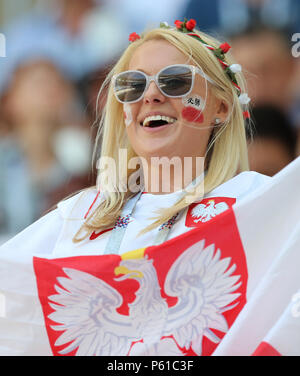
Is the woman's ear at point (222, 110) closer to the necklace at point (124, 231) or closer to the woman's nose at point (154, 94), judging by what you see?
the woman's nose at point (154, 94)

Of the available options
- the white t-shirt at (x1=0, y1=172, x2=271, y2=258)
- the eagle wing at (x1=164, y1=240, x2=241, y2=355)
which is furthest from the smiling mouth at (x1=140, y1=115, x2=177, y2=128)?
the eagle wing at (x1=164, y1=240, x2=241, y2=355)

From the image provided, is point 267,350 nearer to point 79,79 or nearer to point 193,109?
point 193,109

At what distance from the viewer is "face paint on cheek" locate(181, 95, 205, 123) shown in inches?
85.2

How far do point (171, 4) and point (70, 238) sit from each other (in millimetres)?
2142

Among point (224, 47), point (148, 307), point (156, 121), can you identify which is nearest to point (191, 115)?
point (156, 121)

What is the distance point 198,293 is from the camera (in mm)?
1786

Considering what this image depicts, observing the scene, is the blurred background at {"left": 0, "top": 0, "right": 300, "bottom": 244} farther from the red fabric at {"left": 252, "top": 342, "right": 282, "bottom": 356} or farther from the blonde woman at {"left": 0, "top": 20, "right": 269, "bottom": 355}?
the red fabric at {"left": 252, "top": 342, "right": 282, "bottom": 356}

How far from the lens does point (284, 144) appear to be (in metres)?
3.26

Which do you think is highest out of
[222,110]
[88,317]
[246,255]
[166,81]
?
[166,81]

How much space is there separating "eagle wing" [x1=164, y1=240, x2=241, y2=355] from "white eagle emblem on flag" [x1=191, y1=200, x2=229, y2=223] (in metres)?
0.17

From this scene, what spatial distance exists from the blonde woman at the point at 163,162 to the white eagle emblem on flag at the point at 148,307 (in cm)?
10

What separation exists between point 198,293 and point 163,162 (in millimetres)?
555
